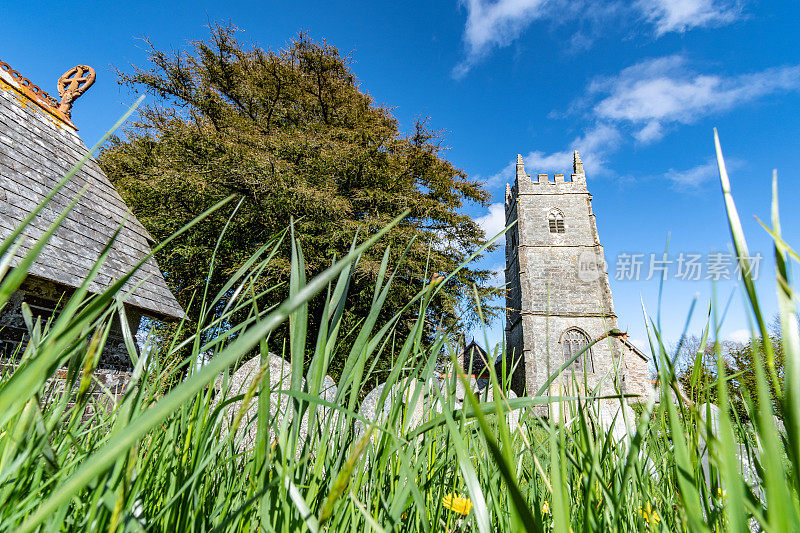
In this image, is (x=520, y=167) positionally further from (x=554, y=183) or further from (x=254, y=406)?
(x=254, y=406)

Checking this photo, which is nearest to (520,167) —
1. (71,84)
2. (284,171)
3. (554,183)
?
(554,183)

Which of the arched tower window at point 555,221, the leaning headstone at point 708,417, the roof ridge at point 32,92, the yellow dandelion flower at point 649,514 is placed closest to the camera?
the leaning headstone at point 708,417

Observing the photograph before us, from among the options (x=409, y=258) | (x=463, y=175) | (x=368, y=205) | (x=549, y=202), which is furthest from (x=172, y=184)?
(x=549, y=202)

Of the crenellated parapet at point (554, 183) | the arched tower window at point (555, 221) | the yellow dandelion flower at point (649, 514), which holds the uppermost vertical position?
the crenellated parapet at point (554, 183)

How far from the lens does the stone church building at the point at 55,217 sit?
4.04m

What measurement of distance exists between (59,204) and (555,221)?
Answer: 2089cm

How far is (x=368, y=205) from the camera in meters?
11.1

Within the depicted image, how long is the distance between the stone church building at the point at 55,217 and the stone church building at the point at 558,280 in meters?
15.7

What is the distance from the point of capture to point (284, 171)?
9.90m

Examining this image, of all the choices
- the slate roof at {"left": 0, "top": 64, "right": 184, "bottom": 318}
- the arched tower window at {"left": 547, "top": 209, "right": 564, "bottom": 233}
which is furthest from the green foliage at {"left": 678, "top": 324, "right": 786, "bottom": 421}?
the arched tower window at {"left": 547, "top": 209, "right": 564, "bottom": 233}

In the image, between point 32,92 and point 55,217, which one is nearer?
point 55,217

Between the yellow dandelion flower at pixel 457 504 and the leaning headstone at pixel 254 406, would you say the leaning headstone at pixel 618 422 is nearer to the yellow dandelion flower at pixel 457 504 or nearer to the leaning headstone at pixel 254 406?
the yellow dandelion flower at pixel 457 504

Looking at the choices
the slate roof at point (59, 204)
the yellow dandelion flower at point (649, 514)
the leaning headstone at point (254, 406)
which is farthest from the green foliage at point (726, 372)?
the slate roof at point (59, 204)

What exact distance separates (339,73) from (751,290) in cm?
1444
